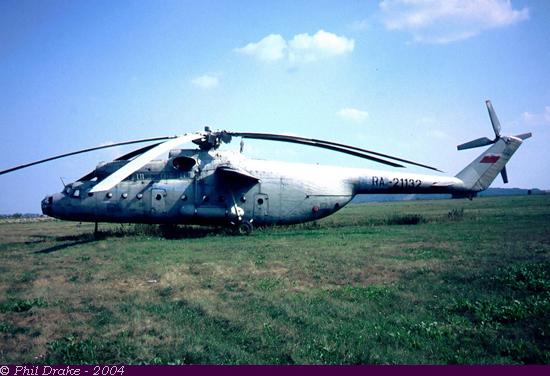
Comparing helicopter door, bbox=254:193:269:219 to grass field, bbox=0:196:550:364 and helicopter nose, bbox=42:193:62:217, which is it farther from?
helicopter nose, bbox=42:193:62:217

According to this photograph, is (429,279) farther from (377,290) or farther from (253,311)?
(253,311)

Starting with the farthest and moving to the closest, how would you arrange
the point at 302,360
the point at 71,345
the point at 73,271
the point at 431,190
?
1. the point at 431,190
2. the point at 73,271
3. the point at 71,345
4. the point at 302,360

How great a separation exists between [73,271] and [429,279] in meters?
9.80

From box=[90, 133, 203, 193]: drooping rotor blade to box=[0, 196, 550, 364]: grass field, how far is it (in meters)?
2.52

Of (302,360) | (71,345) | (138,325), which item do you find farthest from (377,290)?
(71,345)

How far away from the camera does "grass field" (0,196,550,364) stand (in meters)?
4.92

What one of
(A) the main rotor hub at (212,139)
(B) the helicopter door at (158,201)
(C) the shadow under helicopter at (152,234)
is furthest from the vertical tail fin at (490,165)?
(B) the helicopter door at (158,201)

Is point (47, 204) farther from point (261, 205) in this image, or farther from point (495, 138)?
point (495, 138)

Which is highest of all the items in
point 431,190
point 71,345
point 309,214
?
Answer: point 431,190

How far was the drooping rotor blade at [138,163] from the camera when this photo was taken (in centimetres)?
1032

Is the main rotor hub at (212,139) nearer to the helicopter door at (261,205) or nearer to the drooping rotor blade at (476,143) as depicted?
the helicopter door at (261,205)

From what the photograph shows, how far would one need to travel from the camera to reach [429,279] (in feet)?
27.0

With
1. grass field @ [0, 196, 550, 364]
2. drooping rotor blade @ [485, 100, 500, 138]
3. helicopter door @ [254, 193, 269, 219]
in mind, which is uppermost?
drooping rotor blade @ [485, 100, 500, 138]

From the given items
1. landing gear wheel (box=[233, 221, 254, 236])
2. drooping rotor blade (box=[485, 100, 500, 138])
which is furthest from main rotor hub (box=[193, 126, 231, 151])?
drooping rotor blade (box=[485, 100, 500, 138])
